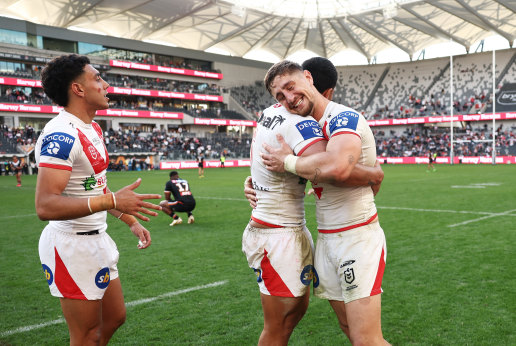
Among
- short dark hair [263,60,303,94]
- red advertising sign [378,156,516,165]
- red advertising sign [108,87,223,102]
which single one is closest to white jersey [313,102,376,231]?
short dark hair [263,60,303,94]

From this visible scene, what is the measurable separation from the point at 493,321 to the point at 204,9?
49596 mm

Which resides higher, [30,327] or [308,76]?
[308,76]

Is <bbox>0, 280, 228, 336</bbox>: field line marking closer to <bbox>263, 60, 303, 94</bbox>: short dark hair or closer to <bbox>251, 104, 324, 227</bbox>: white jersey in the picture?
<bbox>251, 104, 324, 227</bbox>: white jersey

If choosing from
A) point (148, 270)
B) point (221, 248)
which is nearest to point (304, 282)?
point (148, 270)

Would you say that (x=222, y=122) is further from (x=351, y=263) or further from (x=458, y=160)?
(x=351, y=263)

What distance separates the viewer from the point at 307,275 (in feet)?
9.70

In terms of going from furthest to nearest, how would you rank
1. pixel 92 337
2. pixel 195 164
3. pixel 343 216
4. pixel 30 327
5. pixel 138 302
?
1. pixel 195 164
2. pixel 138 302
3. pixel 30 327
4. pixel 92 337
5. pixel 343 216

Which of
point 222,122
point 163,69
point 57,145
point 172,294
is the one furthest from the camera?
point 222,122

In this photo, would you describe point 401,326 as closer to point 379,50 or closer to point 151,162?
point 151,162

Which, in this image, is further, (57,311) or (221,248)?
(221,248)

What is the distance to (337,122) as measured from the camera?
8.77 ft

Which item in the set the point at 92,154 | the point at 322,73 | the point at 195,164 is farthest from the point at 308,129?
the point at 195,164

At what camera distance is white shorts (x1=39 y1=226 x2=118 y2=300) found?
9.53ft

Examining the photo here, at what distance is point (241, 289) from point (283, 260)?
309cm
